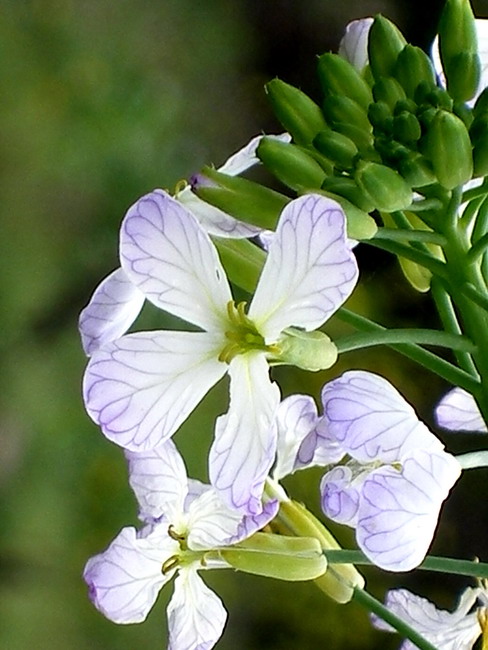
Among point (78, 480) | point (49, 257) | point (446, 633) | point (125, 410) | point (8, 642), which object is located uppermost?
point (125, 410)

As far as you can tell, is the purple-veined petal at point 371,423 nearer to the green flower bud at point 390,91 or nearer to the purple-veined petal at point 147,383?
the purple-veined petal at point 147,383

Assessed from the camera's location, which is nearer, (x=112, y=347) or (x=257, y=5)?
(x=112, y=347)

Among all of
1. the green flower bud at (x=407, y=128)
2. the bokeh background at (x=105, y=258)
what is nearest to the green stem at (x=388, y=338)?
the green flower bud at (x=407, y=128)

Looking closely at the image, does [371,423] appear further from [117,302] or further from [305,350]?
[117,302]

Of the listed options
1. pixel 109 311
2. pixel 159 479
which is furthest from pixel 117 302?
pixel 159 479

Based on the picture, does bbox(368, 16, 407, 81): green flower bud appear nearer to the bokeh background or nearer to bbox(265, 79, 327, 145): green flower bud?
bbox(265, 79, 327, 145): green flower bud

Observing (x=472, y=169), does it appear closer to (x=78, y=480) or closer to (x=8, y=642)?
(x=78, y=480)

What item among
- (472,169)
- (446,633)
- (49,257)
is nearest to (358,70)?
(472,169)
